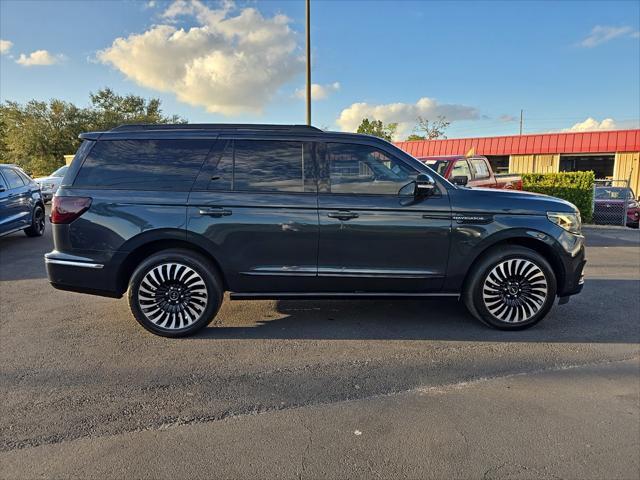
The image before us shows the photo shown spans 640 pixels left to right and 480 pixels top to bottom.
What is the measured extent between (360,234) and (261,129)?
1421 millimetres

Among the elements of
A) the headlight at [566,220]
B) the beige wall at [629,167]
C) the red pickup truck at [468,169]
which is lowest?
the headlight at [566,220]

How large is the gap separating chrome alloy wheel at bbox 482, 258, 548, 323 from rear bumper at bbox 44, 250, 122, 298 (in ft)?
12.0

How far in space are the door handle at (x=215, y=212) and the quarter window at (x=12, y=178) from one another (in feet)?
22.9

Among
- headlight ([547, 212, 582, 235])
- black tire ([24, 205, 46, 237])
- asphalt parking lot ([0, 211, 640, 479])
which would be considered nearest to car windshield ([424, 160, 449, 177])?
asphalt parking lot ([0, 211, 640, 479])

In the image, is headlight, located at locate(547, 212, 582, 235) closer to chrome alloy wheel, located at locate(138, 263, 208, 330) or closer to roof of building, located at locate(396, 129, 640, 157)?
chrome alloy wheel, located at locate(138, 263, 208, 330)

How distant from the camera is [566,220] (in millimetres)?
4168

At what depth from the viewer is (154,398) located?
2938 millimetres

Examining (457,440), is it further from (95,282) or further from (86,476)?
(95,282)

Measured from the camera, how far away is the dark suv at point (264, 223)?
389 centimetres

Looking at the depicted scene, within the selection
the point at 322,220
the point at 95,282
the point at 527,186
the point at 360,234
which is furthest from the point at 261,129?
the point at 527,186

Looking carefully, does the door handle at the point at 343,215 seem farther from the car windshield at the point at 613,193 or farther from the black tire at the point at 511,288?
the car windshield at the point at 613,193

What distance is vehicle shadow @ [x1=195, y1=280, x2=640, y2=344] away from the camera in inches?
159

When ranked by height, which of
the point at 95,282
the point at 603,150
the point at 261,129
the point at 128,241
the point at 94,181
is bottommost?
the point at 95,282

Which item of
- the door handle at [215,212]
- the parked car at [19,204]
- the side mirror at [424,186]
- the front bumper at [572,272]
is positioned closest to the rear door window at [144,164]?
the door handle at [215,212]
